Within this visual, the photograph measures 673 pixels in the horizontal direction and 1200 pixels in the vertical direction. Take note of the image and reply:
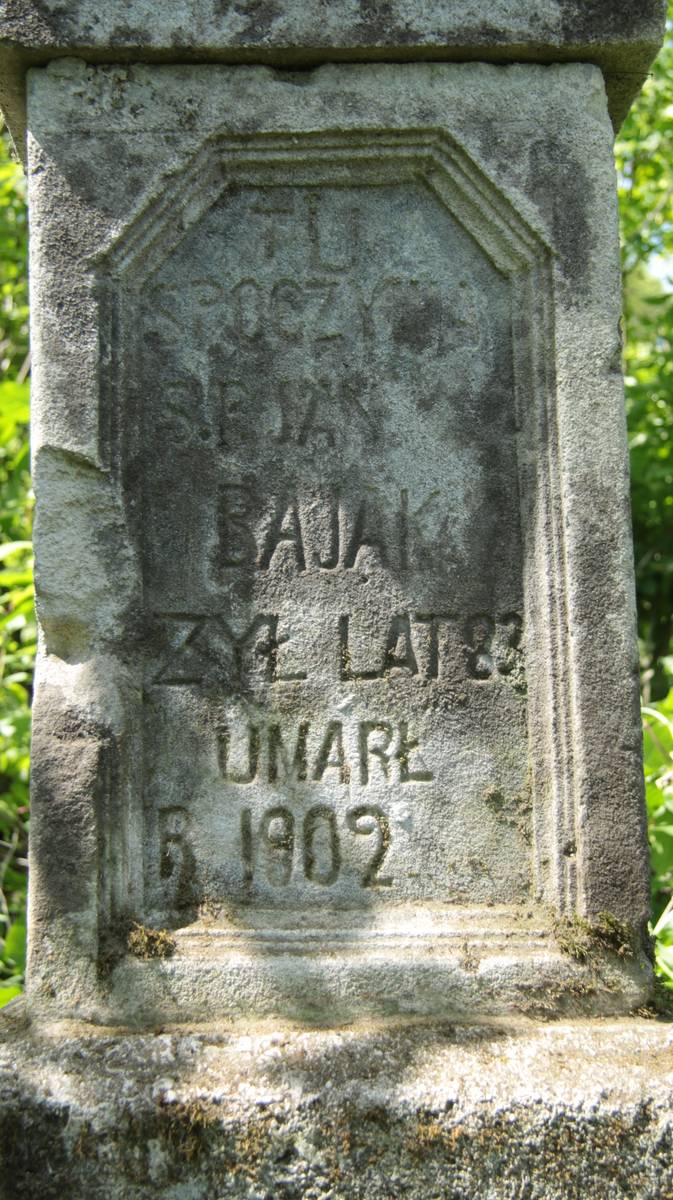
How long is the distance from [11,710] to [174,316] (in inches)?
77.1

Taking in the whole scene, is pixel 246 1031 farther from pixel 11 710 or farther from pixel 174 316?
pixel 11 710

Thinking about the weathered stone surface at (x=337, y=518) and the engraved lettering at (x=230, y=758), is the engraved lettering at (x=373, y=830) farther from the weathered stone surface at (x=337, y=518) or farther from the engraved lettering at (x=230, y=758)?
the engraved lettering at (x=230, y=758)

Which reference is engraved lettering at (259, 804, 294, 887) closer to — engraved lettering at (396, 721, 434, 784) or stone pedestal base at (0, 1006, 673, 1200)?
engraved lettering at (396, 721, 434, 784)

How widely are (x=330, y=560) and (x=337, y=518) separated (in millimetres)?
79

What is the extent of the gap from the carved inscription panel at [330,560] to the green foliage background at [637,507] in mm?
683

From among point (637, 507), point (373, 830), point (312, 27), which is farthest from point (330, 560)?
point (637, 507)

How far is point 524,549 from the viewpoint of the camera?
6.91 ft

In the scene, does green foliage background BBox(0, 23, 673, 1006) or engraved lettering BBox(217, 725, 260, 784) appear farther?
green foliage background BBox(0, 23, 673, 1006)

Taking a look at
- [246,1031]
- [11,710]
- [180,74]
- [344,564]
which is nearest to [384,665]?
[344,564]

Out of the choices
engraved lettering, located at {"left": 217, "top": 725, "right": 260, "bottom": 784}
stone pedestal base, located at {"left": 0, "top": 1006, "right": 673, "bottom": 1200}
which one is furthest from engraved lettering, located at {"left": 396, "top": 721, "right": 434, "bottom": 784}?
stone pedestal base, located at {"left": 0, "top": 1006, "right": 673, "bottom": 1200}

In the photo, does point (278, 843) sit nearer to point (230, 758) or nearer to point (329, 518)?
point (230, 758)

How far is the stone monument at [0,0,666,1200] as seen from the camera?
200 cm

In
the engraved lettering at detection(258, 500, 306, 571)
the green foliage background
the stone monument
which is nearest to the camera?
the stone monument

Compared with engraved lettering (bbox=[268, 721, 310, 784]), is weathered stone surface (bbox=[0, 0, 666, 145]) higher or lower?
higher
